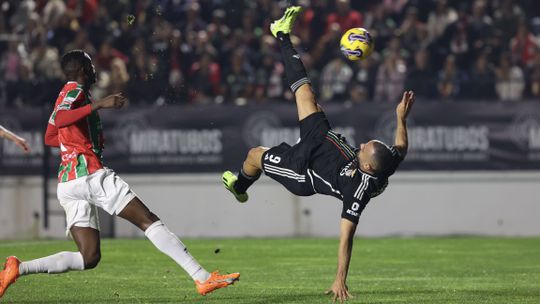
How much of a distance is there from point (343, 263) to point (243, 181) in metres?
2.25

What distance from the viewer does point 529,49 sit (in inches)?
872

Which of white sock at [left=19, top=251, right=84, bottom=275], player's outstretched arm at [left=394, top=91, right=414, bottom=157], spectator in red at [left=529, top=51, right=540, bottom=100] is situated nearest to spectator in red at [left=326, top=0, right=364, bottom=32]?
spectator in red at [left=529, top=51, right=540, bottom=100]

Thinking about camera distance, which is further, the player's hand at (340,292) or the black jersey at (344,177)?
the black jersey at (344,177)

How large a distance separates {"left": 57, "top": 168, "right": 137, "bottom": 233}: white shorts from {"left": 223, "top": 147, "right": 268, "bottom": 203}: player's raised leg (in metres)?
2.09

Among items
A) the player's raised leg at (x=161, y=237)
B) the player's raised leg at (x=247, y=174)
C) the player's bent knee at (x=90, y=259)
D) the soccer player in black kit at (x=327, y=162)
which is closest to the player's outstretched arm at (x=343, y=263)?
the soccer player in black kit at (x=327, y=162)

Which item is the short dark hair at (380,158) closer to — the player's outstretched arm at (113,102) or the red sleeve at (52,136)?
the player's outstretched arm at (113,102)

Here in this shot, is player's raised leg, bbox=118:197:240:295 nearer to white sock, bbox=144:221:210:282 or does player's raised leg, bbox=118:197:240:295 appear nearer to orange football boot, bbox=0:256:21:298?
white sock, bbox=144:221:210:282

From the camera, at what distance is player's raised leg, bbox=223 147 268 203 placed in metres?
12.1

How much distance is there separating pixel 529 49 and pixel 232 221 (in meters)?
6.51

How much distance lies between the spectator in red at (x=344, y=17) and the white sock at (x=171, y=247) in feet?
42.0

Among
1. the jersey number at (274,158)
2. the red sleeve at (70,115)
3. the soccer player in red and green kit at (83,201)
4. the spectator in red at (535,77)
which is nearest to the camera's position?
the red sleeve at (70,115)

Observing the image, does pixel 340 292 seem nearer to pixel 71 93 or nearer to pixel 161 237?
pixel 161 237

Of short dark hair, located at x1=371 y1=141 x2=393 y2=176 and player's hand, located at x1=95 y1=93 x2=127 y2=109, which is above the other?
player's hand, located at x1=95 y1=93 x2=127 y2=109

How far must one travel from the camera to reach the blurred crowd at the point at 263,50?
845 inches
